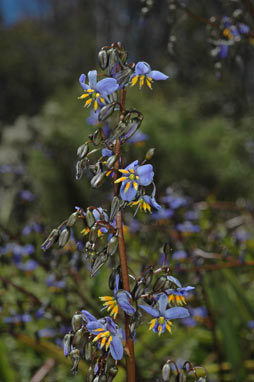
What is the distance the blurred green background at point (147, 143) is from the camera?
6.35 feet

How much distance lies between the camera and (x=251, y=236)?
3.40m

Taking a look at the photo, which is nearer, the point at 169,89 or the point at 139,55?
the point at 169,89

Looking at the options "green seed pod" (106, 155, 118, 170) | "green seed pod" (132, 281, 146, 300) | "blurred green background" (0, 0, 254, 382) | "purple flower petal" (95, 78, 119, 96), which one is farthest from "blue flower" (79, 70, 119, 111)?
"blurred green background" (0, 0, 254, 382)

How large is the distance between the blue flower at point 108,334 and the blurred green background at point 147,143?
36.0 inches

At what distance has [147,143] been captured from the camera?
5219 mm

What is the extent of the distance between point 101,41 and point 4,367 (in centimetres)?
1263

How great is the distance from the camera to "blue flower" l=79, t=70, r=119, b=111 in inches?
30.4

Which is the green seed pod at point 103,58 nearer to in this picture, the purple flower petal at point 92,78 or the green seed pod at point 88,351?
the purple flower petal at point 92,78

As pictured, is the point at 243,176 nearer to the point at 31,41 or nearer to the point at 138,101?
the point at 138,101

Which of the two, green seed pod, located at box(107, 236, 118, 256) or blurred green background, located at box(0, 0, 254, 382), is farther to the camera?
blurred green background, located at box(0, 0, 254, 382)

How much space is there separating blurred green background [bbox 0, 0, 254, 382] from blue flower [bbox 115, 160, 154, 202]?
0.83 metres

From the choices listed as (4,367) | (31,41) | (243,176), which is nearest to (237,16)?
(4,367)

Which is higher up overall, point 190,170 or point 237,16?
point 190,170

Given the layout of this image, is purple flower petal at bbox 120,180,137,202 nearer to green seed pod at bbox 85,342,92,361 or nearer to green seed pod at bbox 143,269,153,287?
green seed pod at bbox 143,269,153,287
